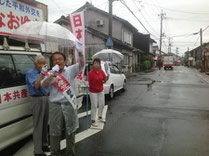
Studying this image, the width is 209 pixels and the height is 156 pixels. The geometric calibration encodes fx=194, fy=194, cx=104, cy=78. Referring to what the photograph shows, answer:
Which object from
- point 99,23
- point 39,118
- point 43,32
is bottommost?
point 39,118

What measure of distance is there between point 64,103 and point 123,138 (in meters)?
1.99

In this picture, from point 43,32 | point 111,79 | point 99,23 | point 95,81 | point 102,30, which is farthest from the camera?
point 102,30

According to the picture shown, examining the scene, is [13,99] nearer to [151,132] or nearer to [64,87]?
[64,87]

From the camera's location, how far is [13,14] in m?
4.01

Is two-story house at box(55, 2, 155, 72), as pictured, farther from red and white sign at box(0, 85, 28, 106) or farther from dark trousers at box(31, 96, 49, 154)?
dark trousers at box(31, 96, 49, 154)

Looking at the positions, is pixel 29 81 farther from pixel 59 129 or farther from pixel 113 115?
pixel 113 115

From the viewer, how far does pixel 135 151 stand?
3.74m

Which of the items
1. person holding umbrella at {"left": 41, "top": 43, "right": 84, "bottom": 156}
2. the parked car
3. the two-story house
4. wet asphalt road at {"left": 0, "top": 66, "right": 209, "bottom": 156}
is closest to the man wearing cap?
person holding umbrella at {"left": 41, "top": 43, "right": 84, "bottom": 156}

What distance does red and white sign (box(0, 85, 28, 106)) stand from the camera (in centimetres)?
318

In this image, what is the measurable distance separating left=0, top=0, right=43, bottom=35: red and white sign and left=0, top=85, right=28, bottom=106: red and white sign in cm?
109

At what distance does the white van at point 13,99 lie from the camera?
321 cm

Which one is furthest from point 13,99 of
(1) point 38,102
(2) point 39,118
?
(2) point 39,118

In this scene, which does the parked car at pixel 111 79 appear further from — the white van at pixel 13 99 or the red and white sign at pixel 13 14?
the white van at pixel 13 99

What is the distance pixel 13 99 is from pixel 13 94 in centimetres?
9
